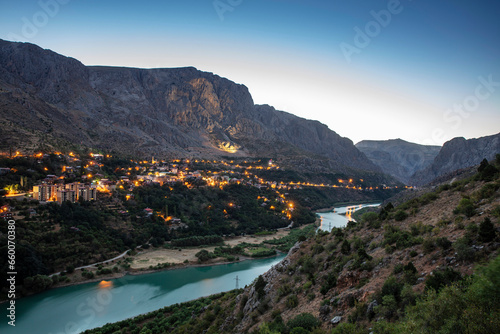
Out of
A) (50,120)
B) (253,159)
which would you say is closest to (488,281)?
(50,120)

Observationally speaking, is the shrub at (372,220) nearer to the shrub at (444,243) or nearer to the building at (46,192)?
the shrub at (444,243)

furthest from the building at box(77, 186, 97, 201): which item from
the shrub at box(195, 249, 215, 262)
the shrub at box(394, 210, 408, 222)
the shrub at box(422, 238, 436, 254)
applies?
the shrub at box(422, 238, 436, 254)

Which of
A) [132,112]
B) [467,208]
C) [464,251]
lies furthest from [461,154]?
[132,112]

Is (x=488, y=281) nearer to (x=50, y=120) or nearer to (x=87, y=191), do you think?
(x=87, y=191)

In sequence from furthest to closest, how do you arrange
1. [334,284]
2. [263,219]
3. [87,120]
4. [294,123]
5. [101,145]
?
[294,123], [87,120], [101,145], [263,219], [334,284]

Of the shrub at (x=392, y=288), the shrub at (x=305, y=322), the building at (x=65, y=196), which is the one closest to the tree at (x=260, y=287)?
the shrub at (x=305, y=322)

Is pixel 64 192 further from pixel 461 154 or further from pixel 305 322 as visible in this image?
pixel 461 154
